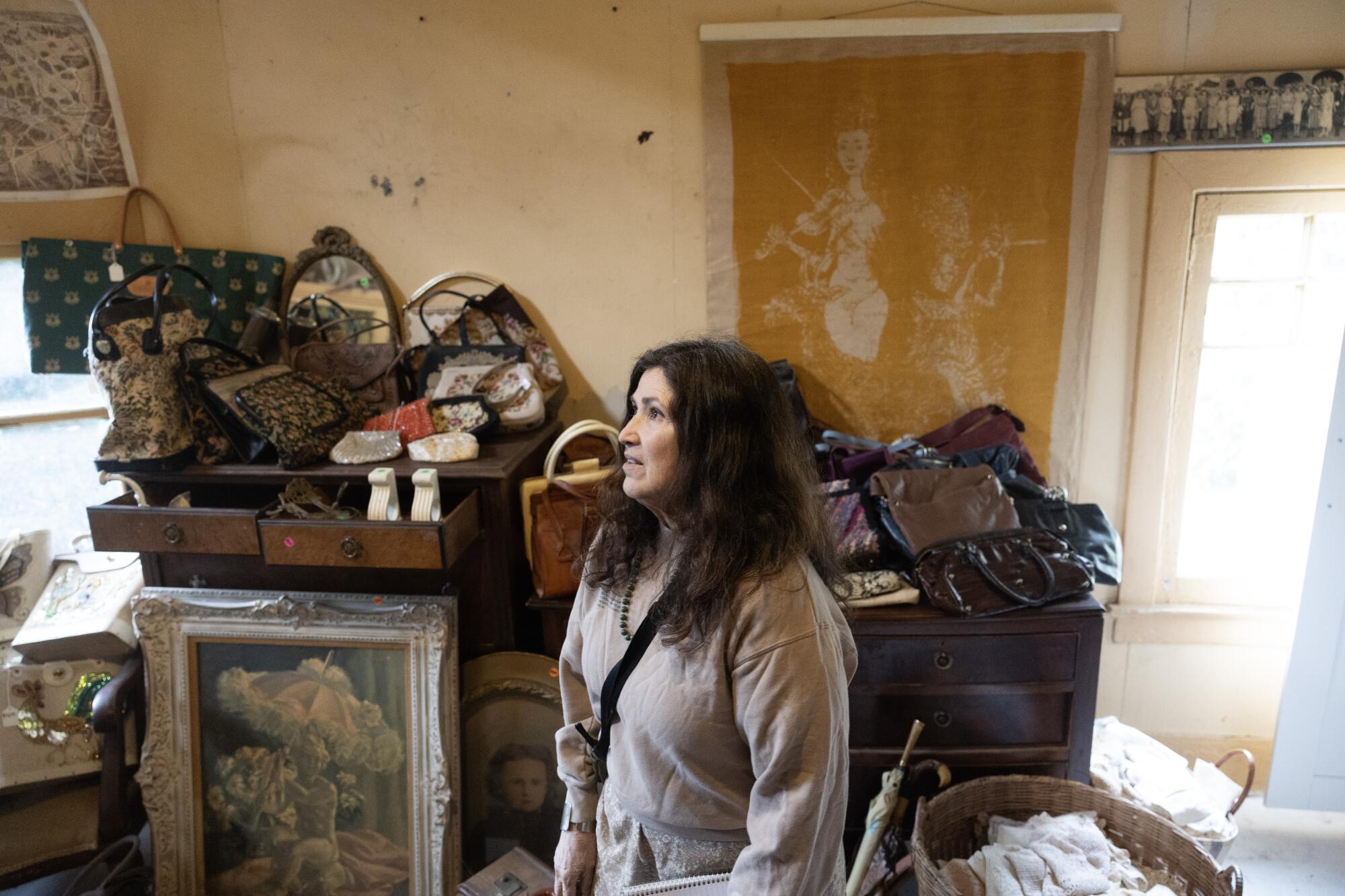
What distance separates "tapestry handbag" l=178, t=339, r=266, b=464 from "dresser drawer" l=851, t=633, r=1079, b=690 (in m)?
1.70

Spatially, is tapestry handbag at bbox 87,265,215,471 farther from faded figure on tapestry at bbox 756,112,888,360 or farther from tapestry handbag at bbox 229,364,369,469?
faded figure on tapestry at bbox 756,112,888,360

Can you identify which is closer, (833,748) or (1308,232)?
(833,748)

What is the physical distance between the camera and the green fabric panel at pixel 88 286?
243cm

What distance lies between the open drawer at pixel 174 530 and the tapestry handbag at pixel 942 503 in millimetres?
1619

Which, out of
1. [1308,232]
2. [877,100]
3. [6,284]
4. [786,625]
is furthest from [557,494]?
[1308,232]

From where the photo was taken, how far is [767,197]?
100.0 inches

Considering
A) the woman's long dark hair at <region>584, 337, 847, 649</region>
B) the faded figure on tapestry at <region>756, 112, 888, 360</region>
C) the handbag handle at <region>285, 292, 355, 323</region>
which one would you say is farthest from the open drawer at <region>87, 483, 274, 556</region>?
the faded figure on tapestry at <region>756, 112, 888, 360</region>

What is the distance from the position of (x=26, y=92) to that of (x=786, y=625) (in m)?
2.73

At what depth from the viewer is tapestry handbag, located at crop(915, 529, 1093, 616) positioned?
201 cm

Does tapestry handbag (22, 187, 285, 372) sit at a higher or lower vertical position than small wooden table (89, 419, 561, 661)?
higher

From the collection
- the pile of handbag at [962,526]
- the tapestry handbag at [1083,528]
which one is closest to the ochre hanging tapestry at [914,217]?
the pile of handbag at [962,526]

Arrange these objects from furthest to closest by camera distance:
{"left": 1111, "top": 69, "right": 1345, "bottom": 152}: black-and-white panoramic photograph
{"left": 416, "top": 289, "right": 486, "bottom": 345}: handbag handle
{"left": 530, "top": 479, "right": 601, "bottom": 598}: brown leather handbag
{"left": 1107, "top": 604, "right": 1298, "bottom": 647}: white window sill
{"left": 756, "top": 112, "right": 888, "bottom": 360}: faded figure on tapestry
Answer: {"left": 1107, "top": 604, "right": 1298, "bottom": 647}: white window sill
{"left": 416, "top": 289, "right": 486, "bottom": 345}: handbag handle
{"left": 756, "top": 112, "right": 888, "bottom": 360}: faded figure on tapestry
{"left": 1111, "top": 69, "right": 1345, "bottom": 152}: black-and-white panoramic photograph
{"left": 530, "top": 479, "right": 601, "bottom": 598}: brown leather handbag

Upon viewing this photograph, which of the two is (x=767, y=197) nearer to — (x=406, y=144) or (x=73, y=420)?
(x=406, y=144)

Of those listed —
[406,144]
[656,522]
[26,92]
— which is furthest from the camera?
[406,144]
